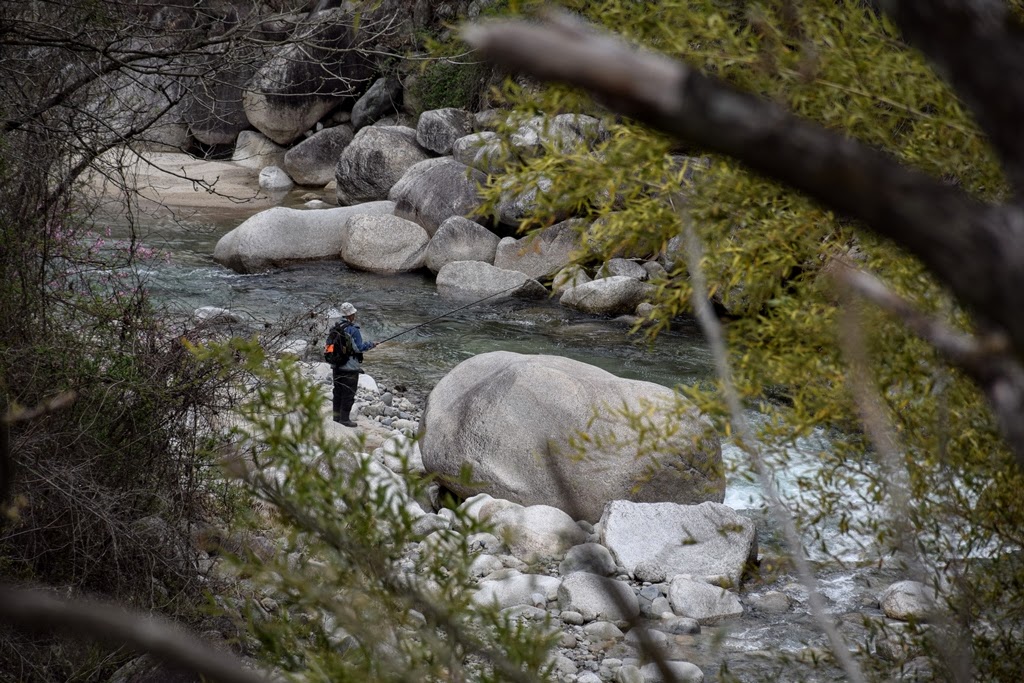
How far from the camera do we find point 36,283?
4836 millimetres

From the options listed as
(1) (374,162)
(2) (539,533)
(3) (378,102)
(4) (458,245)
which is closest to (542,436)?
(2) (539,533)

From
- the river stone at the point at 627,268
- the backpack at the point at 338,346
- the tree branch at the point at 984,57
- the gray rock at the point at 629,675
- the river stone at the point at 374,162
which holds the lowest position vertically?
the river stone at the point at 374,162

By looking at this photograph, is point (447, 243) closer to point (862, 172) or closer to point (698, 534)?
point (698, 534)

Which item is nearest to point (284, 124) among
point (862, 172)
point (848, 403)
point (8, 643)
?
point (8, 643)

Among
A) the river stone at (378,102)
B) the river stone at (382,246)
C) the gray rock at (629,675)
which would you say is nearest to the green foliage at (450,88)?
the river stone at (378,102)

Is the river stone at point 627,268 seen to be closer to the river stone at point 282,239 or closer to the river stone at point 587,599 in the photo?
the river stone at point 282,239

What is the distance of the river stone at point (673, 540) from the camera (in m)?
6.71

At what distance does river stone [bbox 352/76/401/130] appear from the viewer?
21969mm

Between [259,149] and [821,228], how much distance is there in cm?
2213

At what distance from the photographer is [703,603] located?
20.5ft

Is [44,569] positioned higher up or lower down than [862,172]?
lower down

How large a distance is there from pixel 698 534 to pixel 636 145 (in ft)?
14.9

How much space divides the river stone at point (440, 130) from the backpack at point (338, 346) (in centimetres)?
1094

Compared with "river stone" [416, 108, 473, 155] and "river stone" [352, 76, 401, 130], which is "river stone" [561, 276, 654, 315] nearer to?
"river stone" [416, 108, 473, 155]
